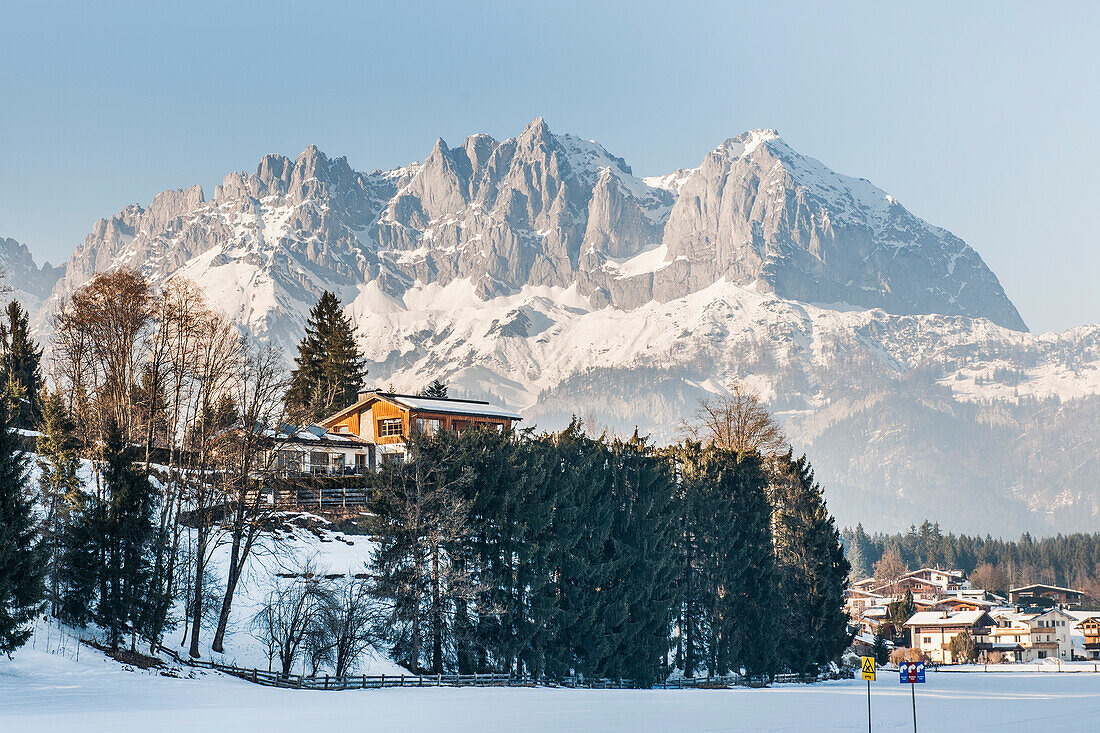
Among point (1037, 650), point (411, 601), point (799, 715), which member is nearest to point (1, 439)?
point (411, 601)

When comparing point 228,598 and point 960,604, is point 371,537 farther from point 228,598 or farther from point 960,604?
point 960,604

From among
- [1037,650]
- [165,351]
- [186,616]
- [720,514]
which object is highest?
[165,351]

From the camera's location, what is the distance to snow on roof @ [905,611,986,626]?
14625 centimetres

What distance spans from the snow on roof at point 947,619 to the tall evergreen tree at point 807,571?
250 ft

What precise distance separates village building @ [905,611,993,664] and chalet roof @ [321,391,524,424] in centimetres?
8273

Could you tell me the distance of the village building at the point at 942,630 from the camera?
145125 millimetres

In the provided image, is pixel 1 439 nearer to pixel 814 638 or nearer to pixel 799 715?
pixel 799 715

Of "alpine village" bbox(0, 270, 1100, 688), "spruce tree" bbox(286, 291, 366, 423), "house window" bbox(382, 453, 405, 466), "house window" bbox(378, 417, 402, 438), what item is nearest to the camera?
"alpine village" bbox(0, 270, 1100, 688)

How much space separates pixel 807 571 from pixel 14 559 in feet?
177

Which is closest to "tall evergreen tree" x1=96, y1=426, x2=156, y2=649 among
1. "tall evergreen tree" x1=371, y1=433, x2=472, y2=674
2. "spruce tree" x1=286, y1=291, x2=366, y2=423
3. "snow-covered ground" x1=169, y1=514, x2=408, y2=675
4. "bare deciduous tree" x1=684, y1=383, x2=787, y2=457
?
"snow-covered ground" x1=169, y1=514, x2=408, y2=675

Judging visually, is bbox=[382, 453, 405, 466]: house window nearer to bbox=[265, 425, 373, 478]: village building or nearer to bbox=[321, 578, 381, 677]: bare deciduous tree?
bbox=[321, 578, 381, 677]: bare deciduous tree

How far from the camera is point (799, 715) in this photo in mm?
44438

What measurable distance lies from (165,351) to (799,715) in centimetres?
3753

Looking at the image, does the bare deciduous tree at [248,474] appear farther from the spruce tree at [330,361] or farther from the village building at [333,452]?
the spruce tree at [330,361]
